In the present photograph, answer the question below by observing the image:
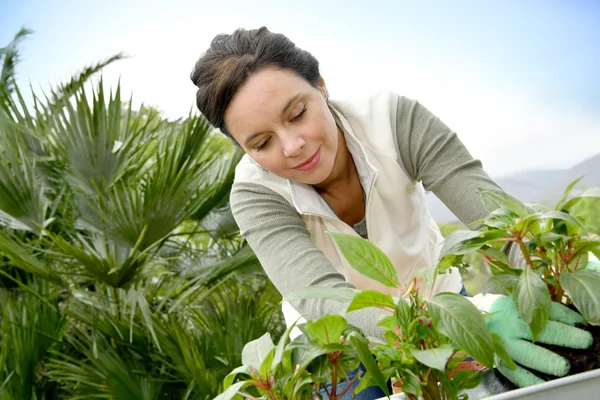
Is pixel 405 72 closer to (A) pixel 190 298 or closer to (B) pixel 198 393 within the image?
(A) pixel 190 298

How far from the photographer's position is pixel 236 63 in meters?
1.04

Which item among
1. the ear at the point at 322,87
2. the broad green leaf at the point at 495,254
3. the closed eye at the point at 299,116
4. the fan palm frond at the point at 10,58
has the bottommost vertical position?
the broad green leaf at the point at 495,254

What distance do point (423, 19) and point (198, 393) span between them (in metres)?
3.24

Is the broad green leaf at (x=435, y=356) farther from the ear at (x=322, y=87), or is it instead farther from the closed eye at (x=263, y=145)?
the ear at (x=322, y=87)

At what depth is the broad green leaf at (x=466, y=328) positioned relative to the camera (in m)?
0.38

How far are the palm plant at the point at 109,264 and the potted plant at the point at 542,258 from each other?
1499mm

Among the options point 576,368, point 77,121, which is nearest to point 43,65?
point 77,121

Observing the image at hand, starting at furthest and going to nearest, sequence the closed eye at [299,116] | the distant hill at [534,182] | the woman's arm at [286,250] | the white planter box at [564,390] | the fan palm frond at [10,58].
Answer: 1. the distant hill at [534,182]
2. the fan palm frond at [10,58]
3. the closed eye at [299,116]
4. the woman's arm at [286,250]
5. the white planter box at [564,390]

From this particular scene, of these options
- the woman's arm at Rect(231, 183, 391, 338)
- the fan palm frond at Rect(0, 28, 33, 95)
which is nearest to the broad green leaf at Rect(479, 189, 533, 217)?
the woman's arm at Rect(231, 183, 391, 338)

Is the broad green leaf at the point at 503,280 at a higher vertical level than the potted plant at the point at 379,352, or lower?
higher

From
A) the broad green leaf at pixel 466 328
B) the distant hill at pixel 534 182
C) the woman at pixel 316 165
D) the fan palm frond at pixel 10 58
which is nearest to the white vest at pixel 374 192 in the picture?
the woman at pixel 316 165

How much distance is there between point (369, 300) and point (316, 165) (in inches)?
24.6

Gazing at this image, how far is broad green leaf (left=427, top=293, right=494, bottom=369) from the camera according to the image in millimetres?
383

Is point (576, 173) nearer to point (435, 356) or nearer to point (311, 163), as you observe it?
point (311, 163)
